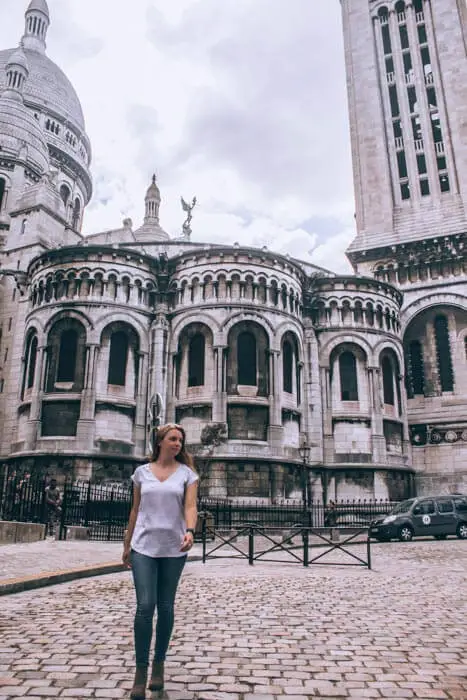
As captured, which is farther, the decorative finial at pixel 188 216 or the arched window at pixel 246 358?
the decorative finial at pixel 188 216

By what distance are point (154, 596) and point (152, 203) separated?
170 feet

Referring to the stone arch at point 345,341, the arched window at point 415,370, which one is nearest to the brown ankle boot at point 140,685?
the stone arch at point 345,341

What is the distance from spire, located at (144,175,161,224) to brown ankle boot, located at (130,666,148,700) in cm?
5050

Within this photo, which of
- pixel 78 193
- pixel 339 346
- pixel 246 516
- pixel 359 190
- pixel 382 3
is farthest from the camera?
pixel 78 193

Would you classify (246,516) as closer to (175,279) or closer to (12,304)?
(175,279)

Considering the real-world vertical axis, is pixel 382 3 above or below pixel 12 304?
above

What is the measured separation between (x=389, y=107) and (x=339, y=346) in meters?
20.8

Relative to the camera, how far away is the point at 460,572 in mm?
A: 11469

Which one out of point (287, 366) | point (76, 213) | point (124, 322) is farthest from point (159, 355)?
point (76, 213)

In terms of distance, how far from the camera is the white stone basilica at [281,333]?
1081 inches

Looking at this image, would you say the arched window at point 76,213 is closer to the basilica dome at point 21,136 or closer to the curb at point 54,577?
the basilica dome at point 21,136

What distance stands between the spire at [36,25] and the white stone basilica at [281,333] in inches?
1483

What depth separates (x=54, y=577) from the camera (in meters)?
9.26

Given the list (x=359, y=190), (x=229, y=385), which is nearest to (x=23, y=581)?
(x=229, y=385)
